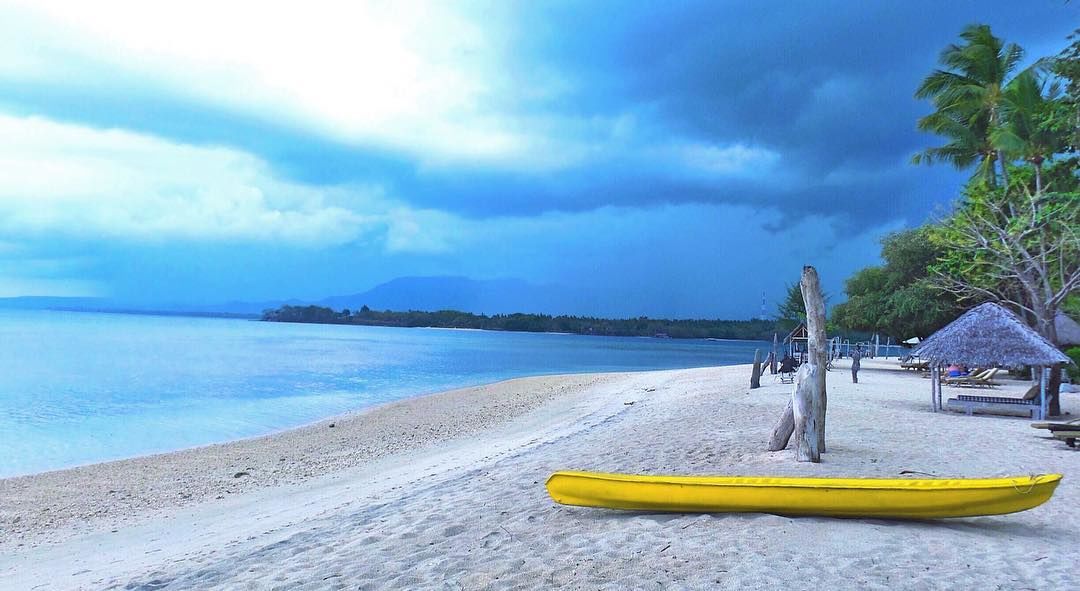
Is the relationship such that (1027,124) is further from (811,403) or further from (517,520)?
(517,520)

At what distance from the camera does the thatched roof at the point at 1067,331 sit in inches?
891

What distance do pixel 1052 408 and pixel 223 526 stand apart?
14.7 m

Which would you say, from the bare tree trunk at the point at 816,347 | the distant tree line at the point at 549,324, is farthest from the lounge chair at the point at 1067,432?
the distant tree line at the point at 549,324

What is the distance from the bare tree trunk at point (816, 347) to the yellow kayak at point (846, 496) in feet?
7.40

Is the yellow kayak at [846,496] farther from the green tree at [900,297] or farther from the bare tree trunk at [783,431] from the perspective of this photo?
the green tree at [900,297]

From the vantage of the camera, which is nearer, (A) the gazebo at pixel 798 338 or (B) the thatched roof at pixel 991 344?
(B) the thatched roof at pixel 991 344

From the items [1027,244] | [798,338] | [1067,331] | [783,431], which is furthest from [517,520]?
[798,338]

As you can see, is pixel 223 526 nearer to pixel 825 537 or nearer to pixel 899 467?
pixel 825 537

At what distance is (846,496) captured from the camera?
216 inches

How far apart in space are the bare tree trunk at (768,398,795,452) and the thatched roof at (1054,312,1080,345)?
19640 mm

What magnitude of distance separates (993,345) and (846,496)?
399 inches

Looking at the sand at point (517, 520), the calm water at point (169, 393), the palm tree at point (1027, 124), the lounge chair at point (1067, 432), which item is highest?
the palm tree at point (1027, 124)

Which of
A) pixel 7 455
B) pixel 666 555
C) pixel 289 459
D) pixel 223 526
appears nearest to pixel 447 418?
pixel 289 459

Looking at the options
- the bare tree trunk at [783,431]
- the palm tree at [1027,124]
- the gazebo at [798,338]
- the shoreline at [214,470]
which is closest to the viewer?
the bare tree trunk at [783,431]
